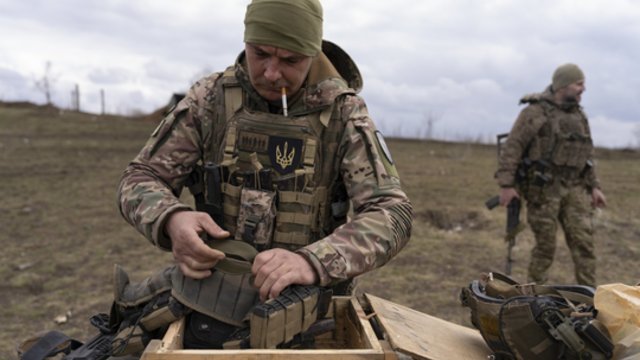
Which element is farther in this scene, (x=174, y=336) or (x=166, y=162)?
(x=166, y=162)

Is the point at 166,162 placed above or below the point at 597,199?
above

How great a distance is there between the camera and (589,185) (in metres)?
6.53

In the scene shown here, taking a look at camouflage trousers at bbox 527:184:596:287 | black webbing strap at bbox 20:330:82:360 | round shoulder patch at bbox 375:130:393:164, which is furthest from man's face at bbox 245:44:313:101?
camouflage trousers at bbox 527:184:596:287

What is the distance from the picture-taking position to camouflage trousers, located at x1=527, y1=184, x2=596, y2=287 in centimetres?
627

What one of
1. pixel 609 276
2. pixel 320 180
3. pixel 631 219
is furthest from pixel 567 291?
pixel 631 219

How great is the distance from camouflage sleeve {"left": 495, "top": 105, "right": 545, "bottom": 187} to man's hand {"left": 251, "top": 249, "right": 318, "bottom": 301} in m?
4.89

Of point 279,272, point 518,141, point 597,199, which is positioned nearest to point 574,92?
point 518,141

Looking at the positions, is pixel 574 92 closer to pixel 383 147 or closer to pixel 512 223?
pixel 512 223

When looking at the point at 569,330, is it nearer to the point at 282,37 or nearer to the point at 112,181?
the point at 282,37

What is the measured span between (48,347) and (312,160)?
1.37 metres

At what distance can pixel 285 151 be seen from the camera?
2.35 m

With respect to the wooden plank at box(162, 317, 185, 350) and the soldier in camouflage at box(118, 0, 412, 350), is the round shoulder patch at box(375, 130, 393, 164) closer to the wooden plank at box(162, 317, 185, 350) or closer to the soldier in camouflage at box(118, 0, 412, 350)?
the soldier in camouflage at box(118, 0, 412, 350)

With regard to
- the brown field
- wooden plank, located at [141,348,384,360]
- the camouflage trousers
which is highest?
wooden plank, located at [141,348,384,360]

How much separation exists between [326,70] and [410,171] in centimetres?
1463
